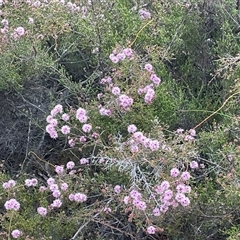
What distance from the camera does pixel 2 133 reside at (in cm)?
324

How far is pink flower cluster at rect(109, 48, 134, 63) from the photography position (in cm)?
288

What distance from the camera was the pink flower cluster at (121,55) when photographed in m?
2.88

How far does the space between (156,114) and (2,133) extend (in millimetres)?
896

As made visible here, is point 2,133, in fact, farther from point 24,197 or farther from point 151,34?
point 151,34

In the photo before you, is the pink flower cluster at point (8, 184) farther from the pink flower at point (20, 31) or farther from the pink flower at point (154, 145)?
the pink flower at point (20, 31)

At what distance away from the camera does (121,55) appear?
114 inches

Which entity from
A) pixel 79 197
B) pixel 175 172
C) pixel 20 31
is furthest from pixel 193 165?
pixel 20 31

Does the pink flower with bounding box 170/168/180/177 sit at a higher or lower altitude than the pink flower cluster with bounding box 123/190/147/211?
higher

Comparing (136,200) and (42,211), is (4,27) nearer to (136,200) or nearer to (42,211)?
(42,211)

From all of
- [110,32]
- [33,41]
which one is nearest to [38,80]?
[33,41]


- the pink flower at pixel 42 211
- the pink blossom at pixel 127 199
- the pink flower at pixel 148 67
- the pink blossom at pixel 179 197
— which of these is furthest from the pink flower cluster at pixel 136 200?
the pink flower at pixel 148 67

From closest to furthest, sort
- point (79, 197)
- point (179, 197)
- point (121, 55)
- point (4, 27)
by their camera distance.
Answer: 1. point (179, 197)
2. point (79, 197)
3. point (121, 55)
4. point (4, 27)

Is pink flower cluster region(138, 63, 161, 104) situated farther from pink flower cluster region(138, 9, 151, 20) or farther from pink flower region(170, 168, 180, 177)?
pink flower cluster region(138, 9, 151, 20)

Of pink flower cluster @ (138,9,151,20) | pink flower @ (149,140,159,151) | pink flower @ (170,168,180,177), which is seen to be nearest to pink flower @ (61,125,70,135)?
pink flower @ (149,140,159,151)
